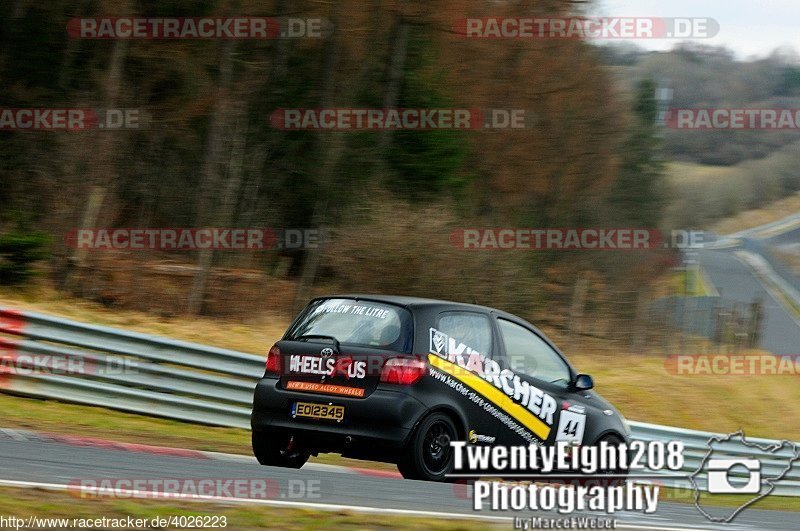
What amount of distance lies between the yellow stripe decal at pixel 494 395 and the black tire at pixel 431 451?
0.35 metres

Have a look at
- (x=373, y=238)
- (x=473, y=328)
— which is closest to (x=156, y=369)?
(x=473, y=328)

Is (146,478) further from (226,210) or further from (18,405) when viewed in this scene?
(226,210)

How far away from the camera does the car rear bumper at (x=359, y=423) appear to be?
7.80 m

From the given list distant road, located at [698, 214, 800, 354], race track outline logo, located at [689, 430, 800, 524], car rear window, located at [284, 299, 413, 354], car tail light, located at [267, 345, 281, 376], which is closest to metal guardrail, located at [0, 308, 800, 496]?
race track outline logo, located at [689, 430, 800, 524]

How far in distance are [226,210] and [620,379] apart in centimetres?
792

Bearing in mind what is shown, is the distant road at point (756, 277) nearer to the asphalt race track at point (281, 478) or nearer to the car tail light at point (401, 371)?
the asphalt race track at point (281, 478)

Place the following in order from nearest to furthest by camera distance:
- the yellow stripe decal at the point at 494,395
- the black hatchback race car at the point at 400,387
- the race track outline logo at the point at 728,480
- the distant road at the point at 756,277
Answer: the black hatchback race car at the point at 400,387 < the yellow stripe decal at the point at 494,395 < the race track outline logo at the point at 728,480 < the distant road at the point at 756,277

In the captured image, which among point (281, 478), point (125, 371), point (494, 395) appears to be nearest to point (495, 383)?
point (494, 395)

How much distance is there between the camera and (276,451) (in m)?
8.62

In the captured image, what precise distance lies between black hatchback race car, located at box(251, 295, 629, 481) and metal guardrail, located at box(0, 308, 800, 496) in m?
3.40

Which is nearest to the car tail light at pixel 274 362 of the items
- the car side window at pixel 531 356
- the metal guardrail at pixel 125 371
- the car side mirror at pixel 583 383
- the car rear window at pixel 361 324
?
the car rear window at pixel 361 324

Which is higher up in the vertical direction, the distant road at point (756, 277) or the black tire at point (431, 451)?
the distant road at point (756, 277)

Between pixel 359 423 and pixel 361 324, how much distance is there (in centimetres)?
78

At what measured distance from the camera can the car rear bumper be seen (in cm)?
780
